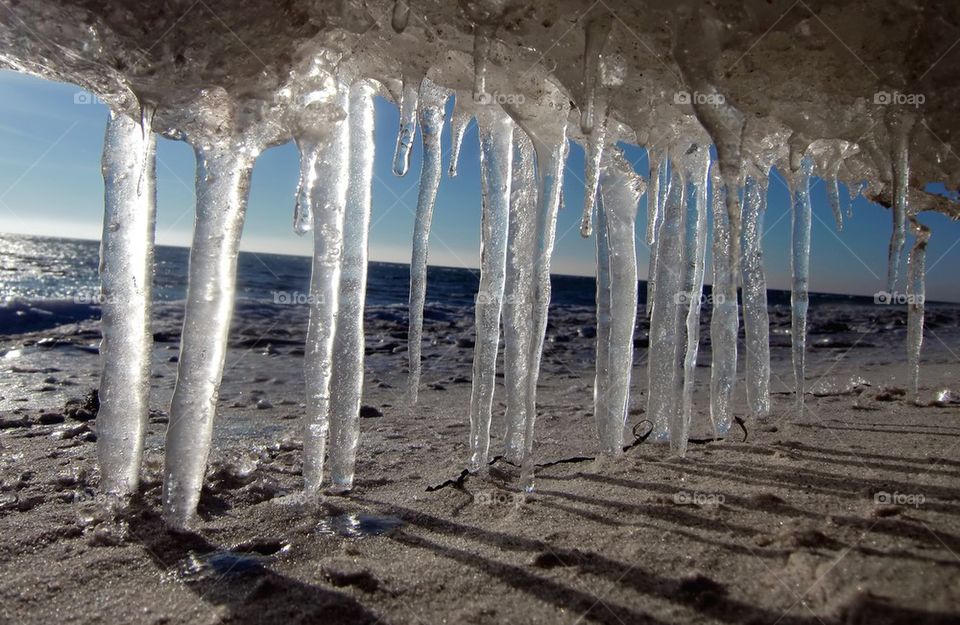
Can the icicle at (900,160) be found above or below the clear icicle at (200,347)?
above

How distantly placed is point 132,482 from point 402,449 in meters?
1.41

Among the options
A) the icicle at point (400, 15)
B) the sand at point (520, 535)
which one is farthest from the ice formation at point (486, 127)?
the sand at point (520, 535)

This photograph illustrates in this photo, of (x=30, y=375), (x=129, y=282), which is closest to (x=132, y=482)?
(x=129, y=282)

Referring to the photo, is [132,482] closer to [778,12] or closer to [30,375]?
[778,12]

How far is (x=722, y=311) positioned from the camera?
3225 millimetres

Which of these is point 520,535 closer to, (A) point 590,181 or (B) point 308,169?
(A) point 590,181

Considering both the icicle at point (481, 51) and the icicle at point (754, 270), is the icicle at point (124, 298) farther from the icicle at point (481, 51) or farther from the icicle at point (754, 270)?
the icicle at point (754, 270)

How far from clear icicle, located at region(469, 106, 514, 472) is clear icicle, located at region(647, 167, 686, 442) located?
80 cm

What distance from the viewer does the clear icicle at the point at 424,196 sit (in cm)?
304

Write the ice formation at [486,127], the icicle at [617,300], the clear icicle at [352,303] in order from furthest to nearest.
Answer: the icicle at [617,300] < the clear icicle at [352,303] < the ice formation at [486,127]

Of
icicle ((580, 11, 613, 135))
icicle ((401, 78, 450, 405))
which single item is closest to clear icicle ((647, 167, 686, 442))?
icicle ((580, 11, 613, 135))

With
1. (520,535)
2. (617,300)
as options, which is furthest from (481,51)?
(520,535)

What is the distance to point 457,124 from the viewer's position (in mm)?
3010

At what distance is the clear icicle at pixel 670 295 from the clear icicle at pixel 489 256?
80cm
